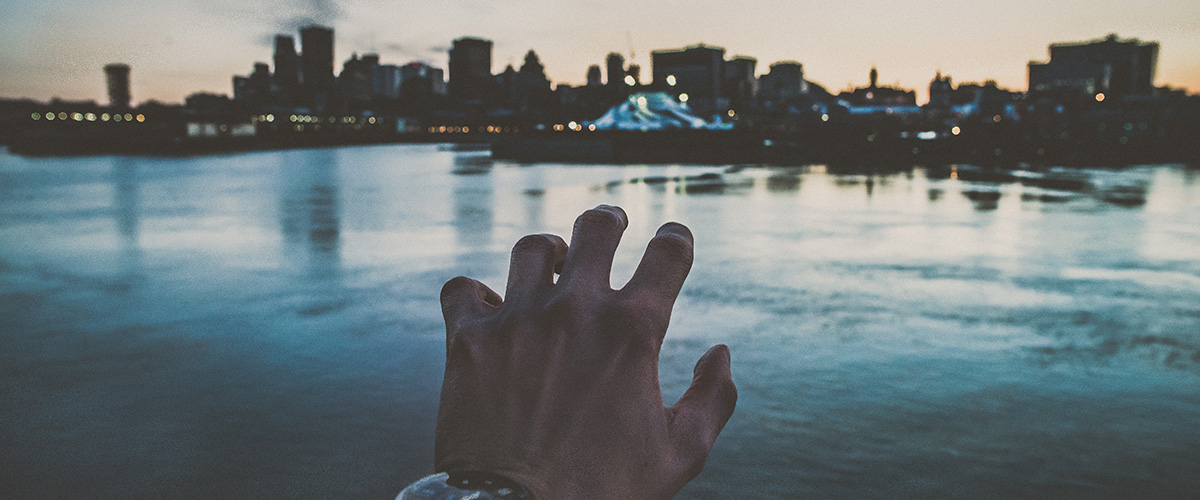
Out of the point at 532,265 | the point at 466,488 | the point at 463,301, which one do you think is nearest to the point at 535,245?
the point at 532,265

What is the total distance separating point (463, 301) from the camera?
1.32m

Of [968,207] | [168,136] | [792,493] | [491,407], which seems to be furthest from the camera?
[168,136]

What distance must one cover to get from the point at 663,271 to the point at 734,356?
4.80 m

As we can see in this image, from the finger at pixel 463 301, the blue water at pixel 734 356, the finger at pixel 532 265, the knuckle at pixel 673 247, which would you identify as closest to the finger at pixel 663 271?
the knuckle at pixel 673 247

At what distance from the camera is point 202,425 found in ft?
14.7

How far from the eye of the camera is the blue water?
12.6ft

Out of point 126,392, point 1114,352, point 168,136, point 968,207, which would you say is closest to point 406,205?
point 968,207

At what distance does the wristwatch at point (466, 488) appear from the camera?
107 centimetres

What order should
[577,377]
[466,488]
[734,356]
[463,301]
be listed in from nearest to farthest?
[466,488] → [577,377] → [463,301] → [734,356]

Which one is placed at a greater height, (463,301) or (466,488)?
(463,301)

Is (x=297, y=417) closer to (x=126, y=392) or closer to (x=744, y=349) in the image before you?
(x=126, y=392)

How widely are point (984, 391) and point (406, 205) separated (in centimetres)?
1699

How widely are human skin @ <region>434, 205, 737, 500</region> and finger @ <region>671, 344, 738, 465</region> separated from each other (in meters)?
0.05

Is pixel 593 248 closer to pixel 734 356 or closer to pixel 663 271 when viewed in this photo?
pixel 663 271
